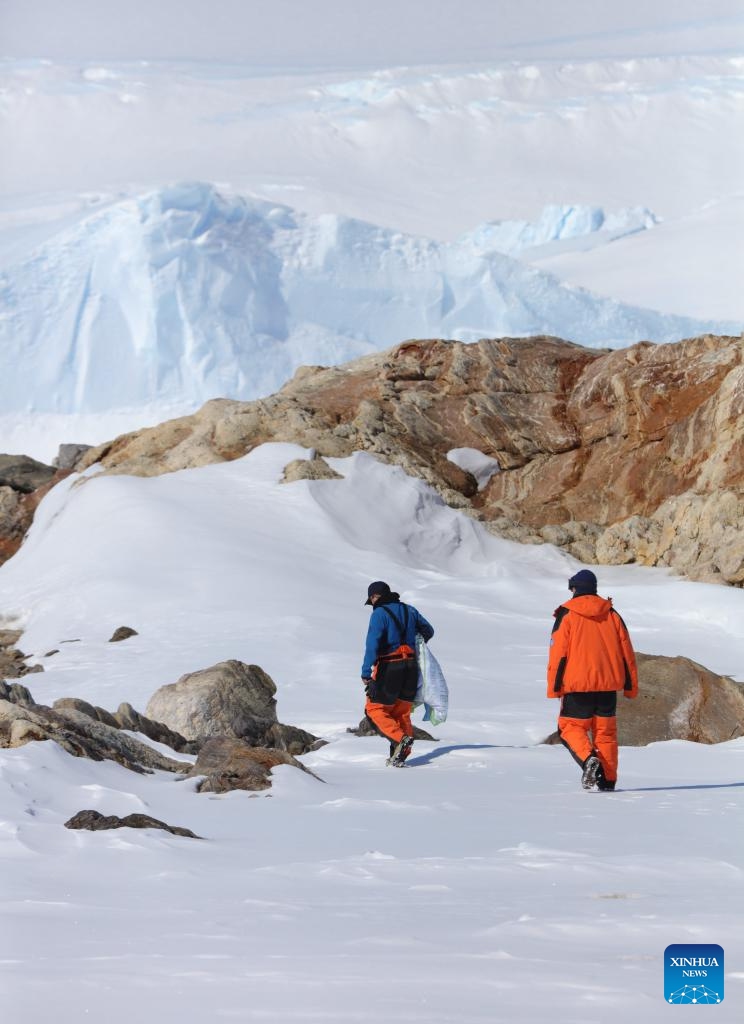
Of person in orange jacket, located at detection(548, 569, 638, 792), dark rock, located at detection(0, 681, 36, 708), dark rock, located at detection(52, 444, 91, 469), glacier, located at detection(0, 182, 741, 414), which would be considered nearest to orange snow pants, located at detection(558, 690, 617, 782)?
person in orange jacket, located at detection(548, 569, 638, 792)

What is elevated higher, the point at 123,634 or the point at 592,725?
the point at 123,634

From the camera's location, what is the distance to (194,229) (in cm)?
4750

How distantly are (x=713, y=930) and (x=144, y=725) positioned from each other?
6336mm

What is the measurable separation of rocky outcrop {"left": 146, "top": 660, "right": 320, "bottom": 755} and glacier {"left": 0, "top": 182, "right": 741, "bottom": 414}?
36.4 metres

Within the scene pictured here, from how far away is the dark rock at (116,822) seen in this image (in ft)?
19.2

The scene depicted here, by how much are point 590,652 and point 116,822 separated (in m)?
3.18

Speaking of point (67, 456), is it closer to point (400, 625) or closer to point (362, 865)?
point (400, 625)

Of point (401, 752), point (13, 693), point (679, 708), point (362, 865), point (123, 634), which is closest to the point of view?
point (362, 865)

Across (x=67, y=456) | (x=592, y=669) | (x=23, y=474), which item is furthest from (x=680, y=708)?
(x=67, y=456)

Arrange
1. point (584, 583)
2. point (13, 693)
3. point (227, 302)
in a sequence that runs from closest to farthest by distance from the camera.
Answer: point (584, 583) < point (13, 693) < point (227, 302)

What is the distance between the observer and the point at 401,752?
358 inches

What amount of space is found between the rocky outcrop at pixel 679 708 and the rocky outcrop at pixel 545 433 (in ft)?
37.0

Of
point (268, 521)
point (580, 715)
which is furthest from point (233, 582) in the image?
point (580, 715)

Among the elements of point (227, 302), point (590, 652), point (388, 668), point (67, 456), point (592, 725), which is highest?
point (227, 302)
